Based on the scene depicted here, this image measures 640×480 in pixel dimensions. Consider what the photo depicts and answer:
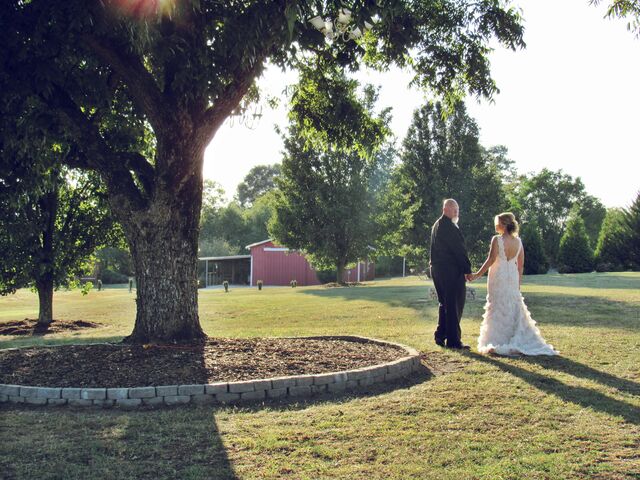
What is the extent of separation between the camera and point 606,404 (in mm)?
5629

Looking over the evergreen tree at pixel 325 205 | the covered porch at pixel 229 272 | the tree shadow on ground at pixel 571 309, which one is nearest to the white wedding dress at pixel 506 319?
the tree shadow on ground at pixel 571 309

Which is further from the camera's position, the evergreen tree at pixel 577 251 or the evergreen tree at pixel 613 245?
the evergreen tree at pixel 577 251

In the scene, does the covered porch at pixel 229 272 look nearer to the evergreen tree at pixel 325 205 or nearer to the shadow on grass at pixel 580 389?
the evergreen tree at pixel 325 205

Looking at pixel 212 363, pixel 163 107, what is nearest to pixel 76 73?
pixel 163 107

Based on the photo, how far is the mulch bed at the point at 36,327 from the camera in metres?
17.1

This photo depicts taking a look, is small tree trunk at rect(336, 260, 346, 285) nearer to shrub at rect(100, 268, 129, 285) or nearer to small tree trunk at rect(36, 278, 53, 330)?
small tree trunk at rect(36, 278, 53, 330)

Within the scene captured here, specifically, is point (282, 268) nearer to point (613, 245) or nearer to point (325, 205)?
point (325, 205)

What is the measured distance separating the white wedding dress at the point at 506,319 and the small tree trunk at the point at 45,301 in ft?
44.6

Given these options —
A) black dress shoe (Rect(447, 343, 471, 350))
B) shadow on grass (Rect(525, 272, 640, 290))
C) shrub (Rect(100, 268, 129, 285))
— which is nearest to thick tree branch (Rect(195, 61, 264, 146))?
black dress shoe (Rect(447, 343, 471, 350))

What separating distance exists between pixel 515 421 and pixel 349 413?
144 centimetres

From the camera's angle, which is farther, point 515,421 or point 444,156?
point 444,156

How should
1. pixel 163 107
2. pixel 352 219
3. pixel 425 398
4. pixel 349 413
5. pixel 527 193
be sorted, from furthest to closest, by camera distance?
pixel 527 193, pixel 352 219, pixel 163 107, pixel 425 398, pixel 349 413

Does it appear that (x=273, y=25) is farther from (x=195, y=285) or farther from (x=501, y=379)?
(x=501, y=379)

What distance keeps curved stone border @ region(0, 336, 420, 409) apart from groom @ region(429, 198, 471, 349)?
274cm
